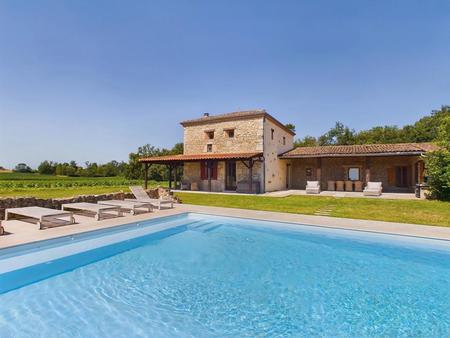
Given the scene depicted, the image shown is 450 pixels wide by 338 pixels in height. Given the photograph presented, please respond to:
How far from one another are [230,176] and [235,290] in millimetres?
17552

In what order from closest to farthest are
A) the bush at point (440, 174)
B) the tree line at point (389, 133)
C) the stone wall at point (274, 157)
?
the bush at point (440, 174)
the stone wall at point (274, 157)
the tree line at point (389, 133)

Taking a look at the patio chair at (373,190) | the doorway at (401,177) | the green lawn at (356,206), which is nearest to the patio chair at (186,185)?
the green lawn at (356,206)

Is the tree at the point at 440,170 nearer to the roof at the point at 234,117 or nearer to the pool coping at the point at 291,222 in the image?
the pool coping at the point at 291,222

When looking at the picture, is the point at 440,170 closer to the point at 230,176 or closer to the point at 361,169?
the point at 361,169

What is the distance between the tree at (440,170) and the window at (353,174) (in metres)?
7.18

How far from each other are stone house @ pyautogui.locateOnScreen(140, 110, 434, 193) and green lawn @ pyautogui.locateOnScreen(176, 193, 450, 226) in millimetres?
4044

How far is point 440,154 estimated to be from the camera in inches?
570

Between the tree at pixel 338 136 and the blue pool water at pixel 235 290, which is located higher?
the tree at pixel 338 136

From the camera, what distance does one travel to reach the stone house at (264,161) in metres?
20.1

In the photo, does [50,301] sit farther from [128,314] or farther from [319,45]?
[319,45]

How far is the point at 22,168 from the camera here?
5588 centimetres

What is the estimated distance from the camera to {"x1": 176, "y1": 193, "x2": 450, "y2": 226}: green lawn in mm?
10688

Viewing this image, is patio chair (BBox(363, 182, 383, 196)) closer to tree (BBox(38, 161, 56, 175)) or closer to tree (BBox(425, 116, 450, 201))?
tree (BBox(425, 116, 450, 201))

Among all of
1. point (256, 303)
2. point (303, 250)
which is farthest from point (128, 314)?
point (303, 250)
